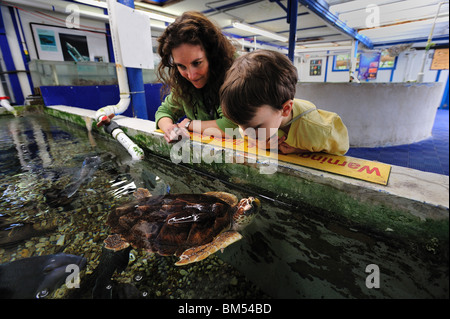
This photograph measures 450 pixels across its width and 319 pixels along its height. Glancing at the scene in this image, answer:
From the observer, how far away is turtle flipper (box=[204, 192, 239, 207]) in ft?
4.37

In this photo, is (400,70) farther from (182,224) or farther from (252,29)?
(182,224)

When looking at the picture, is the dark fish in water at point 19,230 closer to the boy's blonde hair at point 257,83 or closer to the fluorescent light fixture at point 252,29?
the boy's blonde hair at point 257,83

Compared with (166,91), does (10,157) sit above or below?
below

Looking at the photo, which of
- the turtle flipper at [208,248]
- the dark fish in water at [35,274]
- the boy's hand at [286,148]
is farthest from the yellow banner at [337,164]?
the dark fish in water at [35,274]

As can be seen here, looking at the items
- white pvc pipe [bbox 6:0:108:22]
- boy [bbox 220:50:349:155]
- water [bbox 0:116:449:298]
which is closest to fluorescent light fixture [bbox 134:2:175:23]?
white pvc pipe [bbox 6:0:108:22]

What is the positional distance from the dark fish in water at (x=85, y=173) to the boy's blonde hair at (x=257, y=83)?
4.18ft

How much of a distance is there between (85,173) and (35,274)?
1.08 meters

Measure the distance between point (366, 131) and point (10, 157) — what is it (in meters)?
5.51

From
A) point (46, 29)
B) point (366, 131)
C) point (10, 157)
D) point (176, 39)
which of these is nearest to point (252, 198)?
point (176, 39)

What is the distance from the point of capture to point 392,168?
45.0 inches

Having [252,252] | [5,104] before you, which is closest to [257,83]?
[252,252]

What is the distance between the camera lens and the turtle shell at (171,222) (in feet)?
3.39

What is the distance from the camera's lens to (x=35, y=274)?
861mm
